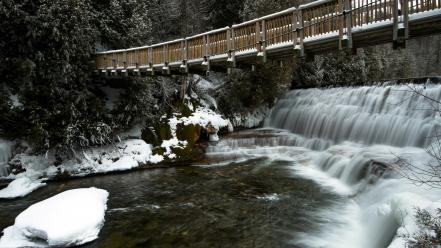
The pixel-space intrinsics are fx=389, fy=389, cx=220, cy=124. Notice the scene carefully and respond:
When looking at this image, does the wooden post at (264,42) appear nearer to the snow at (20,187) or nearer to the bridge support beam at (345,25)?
the bridge support beam at (345,25)

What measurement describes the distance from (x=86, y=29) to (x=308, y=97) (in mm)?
15063

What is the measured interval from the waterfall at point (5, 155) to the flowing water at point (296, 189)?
8.36ft

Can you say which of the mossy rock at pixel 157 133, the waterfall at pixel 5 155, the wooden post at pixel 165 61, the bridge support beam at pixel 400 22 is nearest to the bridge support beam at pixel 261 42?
the bridge support beam at pixel 400 22

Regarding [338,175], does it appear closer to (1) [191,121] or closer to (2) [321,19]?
(2) [321,19]

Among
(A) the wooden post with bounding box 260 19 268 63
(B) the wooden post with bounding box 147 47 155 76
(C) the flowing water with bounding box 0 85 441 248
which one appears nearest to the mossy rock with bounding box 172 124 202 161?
(C) the flowing water with bounding box 0 85 441 248

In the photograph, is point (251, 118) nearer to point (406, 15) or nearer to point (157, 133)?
point (157, 133)

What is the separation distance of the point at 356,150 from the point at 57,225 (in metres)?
12.6

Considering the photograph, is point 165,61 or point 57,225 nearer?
point 57,225

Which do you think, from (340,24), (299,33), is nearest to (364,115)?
(299,33)

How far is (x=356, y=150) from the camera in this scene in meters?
17.3

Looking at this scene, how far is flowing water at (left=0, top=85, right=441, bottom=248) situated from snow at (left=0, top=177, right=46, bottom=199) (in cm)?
44

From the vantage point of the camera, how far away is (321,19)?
35.2 feet

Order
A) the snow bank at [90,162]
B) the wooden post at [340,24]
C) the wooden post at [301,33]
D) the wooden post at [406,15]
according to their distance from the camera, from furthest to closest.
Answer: the snow bank at [90,162]
the wooden post at [301,33]
the wooden post at [340,24]
the wooden post at [406,15]

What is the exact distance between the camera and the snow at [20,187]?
49.1 ft
